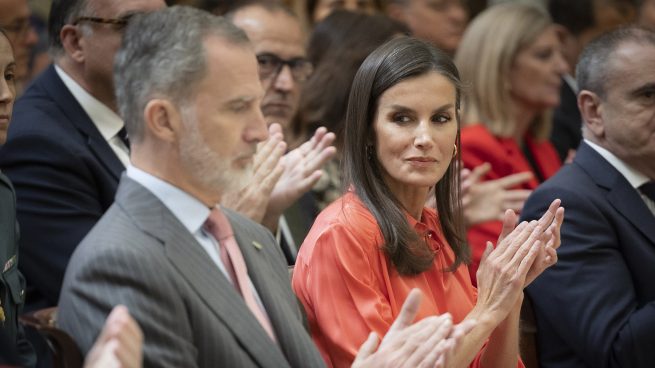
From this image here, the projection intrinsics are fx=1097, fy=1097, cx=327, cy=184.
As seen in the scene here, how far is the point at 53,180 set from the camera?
2.91m

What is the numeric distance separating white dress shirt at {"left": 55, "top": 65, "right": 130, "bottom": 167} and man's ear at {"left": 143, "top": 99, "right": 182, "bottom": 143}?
3.42ft

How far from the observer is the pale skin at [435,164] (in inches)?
99.7

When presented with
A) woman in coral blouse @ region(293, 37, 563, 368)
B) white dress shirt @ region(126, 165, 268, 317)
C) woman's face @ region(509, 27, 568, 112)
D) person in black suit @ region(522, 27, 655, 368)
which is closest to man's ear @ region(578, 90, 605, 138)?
person in black suit @ region(522, 27, 655, 368)

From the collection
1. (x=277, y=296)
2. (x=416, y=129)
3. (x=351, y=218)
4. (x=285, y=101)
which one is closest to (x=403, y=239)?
(x=351, y=218)

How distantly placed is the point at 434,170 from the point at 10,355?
114 centimetres

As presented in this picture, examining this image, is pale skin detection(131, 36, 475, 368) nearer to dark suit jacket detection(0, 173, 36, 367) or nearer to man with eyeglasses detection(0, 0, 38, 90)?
dark suit jacket detection(0, 173, 36, 367)

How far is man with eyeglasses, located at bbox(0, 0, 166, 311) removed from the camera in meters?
2.85

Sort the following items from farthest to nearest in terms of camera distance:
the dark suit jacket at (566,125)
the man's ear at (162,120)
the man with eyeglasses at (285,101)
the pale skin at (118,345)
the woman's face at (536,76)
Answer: the dark suit jacket at (566,125), the woman's face at (536,76), the man with eyeglasses at (285,101), the man's ear at (162,120), the pale skin at (118,345)

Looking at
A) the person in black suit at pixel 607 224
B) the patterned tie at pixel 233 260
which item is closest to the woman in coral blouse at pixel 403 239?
the patterned tie at pixel 233 260

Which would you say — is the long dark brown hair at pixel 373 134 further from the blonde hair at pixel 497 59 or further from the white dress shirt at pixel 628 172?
the blonde hair at pixel 497 59

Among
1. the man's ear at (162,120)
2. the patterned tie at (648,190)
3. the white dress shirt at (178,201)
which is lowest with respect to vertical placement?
the patterned tie at (648,190)

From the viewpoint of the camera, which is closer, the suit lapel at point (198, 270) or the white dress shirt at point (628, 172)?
the suit lapel at point (198, 270)

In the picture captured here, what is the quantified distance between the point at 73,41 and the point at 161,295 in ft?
4.79

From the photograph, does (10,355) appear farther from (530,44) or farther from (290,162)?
(530,44)
